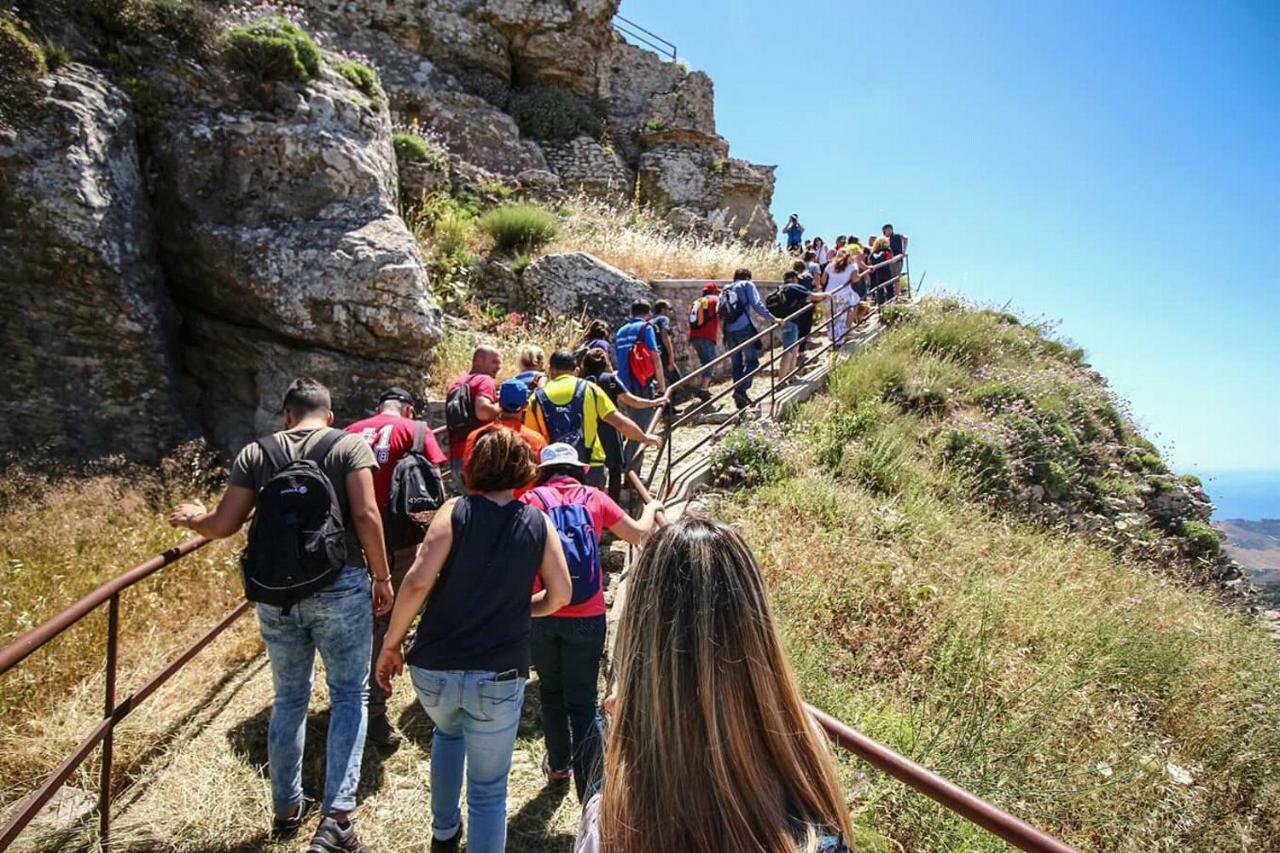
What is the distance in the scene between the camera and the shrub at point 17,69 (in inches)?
219

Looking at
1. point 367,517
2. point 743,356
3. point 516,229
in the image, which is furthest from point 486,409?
point 516,229

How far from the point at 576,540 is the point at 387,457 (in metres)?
1.22

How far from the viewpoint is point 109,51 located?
653cm

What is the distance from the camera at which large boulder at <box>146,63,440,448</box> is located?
6574 millimetres

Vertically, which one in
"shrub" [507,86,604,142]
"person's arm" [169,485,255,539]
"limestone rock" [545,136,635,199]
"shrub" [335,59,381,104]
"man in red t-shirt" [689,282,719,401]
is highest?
"shrub" [507,86,604,142]

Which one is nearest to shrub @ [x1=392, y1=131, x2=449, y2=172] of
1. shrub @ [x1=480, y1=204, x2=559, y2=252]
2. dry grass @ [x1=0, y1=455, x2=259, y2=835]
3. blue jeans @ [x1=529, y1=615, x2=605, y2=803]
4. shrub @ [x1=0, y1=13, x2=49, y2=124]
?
shrub @ [x1=480, y1=204, x2=559, y2=252]

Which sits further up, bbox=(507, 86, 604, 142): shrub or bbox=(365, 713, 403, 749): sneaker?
bbox=(507, 86, 604, 142): shrub

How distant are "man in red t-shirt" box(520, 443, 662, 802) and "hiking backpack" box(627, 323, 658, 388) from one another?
11.4 feet

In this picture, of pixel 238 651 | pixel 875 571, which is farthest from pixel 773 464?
pixel 238 651

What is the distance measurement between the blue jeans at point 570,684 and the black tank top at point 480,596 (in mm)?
476

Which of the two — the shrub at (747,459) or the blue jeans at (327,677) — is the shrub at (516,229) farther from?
the blue jeans at (327,677)

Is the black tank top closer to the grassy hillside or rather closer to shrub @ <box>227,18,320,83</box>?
the grassy hillside

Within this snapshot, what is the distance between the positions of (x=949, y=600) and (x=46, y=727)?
5.50 m

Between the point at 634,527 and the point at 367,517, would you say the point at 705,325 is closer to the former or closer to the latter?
the point at 634,527
